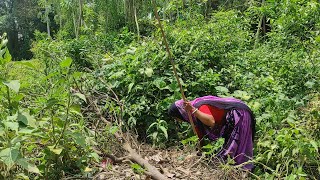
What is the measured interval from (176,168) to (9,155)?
1.57 meters

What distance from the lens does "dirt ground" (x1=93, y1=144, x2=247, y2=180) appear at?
9.20 ft

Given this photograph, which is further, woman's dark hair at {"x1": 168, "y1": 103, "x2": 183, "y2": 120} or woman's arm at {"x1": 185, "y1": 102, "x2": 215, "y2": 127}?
woman's dark hair at {"x1": 168, "y1": 103, "x2": 183, "y2": 120}

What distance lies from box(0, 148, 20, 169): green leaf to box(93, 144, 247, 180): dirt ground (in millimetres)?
829

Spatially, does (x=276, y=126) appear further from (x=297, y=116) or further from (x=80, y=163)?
(x=80, y=163)

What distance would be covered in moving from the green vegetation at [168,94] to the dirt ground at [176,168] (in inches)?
3.5

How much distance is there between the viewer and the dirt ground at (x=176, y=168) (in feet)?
9.20

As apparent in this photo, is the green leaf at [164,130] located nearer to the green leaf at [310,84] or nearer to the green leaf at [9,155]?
the green leaf at [310,84]

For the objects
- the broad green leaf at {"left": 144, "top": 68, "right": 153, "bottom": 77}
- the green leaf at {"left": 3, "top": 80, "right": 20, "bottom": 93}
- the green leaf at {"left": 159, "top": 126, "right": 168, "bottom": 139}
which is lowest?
the green leaf at {"left": 159, "top": 126, "right": 168, "bottom": 139}

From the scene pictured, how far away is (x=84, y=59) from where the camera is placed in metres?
5.49

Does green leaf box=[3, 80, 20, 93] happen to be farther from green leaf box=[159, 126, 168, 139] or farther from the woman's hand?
green leaf box=[159, 126, 168, 139]

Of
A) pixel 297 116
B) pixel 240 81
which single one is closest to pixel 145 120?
pixel 240 81

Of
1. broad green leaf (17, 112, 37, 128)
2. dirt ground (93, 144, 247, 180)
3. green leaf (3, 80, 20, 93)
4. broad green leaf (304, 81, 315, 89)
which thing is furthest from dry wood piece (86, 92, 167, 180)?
broad green leaf (304, 81, 315, 89)

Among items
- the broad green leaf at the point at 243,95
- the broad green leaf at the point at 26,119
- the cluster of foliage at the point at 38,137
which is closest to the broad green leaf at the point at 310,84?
the broad green leaf at the point at 243,95

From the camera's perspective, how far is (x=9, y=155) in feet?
6.53
